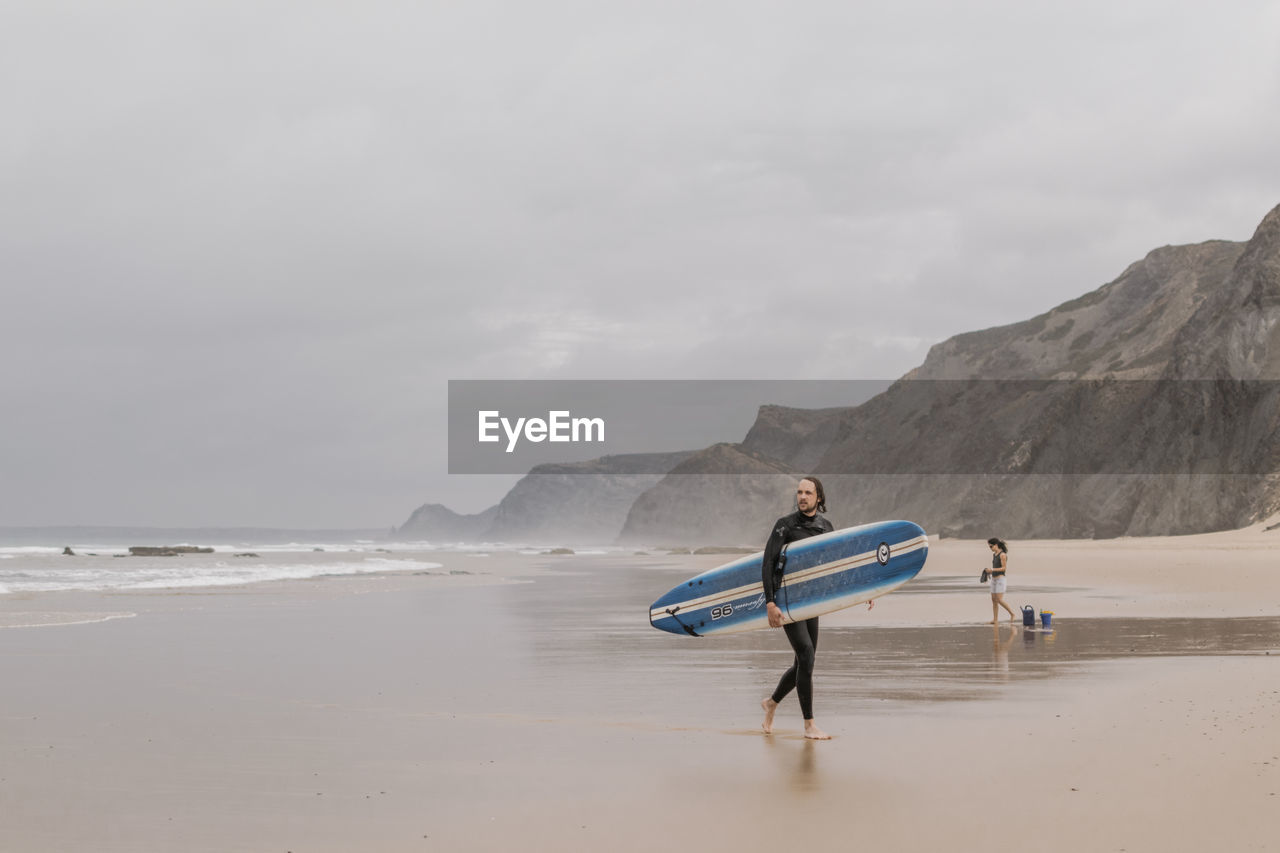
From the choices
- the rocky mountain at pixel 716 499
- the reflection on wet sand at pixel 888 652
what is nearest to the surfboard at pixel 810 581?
the reflection on wet sand at pixel 888 652

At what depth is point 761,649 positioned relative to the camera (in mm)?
12992

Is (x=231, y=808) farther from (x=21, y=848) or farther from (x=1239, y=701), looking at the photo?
(x=1239, y=701)

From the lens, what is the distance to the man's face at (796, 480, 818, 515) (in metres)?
7.49

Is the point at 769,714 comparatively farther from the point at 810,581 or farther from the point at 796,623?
the point at 810,581

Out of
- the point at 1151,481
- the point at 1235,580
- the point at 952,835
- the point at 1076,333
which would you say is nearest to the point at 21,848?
the point at 952,835

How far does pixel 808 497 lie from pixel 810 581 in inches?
35.9

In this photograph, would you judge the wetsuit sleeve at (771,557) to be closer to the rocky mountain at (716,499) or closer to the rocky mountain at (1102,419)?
the rocky mountain at (1102,419)

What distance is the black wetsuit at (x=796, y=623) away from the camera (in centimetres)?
745

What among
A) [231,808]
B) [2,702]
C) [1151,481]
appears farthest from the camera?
[1151,481]

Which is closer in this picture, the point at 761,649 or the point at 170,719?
the point at 170,719

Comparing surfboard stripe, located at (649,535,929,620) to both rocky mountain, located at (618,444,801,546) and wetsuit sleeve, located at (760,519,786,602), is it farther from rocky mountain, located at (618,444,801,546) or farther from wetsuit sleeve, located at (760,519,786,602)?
rocky mountain, located at (618,444,801,546)

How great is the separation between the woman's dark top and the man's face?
0.05 m

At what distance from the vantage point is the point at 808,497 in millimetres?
7508

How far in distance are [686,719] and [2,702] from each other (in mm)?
5808
